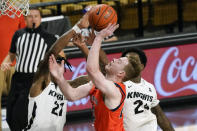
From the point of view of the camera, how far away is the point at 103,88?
Answer: 440 centimetres

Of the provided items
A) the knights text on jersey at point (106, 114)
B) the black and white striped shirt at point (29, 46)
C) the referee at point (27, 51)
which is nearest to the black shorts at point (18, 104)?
the referee at point (27, 51)

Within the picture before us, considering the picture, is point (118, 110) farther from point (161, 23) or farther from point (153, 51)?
point (161, 23)

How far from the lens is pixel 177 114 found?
28.7 feet

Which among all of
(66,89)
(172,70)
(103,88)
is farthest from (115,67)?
(172,70)

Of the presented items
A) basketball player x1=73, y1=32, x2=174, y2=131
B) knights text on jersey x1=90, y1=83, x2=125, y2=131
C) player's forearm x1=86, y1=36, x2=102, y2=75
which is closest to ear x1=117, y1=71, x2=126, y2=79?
knights text on jersey x1=90, y1=83, x2=125, y2=131

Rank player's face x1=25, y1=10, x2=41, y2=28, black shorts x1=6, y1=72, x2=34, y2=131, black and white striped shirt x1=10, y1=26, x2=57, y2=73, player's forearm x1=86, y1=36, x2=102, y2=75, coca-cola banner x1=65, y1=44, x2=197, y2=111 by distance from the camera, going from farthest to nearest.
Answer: coca-cola banner x1=65, y1=44, x2=197, y2=111
black and white striped shirt x1=10, y1=26, x2=57, y2=73
player's face x1=25, y1=10, x2=41, y2=28
black shorts x1=6, y1=72, x2=34, y2=131
player's forearm x1=86, y1=36, x2=102, y2=75

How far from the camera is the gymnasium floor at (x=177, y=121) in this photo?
26.3 ft

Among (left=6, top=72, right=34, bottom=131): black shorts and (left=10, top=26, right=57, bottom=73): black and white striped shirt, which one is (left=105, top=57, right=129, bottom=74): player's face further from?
(left=10, top=26, right=57, bottom=73): black and white striped shirt

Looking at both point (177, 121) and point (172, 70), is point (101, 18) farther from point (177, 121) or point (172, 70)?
point (172, 70)

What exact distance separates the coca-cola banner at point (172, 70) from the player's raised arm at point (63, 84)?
4458 mm

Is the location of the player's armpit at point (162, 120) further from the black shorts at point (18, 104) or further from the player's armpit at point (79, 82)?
the black shorts at point (18, 104)

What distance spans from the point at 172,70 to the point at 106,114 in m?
4.78

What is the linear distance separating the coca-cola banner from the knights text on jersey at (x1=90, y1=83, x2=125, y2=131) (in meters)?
4.45

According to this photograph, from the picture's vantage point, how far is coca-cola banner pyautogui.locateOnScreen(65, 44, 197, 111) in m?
9.12
